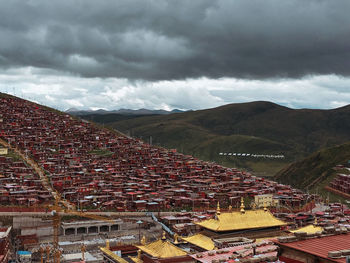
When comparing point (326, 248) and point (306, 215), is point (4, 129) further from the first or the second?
point (326, 248)

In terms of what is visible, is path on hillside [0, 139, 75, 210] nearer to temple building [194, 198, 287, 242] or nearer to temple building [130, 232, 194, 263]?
temple building [194, 198, 287, 242]

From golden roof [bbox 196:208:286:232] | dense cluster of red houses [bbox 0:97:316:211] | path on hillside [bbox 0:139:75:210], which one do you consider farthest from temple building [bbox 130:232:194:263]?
dense cluster of red houses [bbox 0:97:316:211]

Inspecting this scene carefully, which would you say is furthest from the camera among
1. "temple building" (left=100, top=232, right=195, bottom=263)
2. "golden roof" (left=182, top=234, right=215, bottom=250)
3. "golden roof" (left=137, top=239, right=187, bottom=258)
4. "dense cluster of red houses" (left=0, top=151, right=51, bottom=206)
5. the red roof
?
"dense cluster of red houses" (left=0, top=151, right=51, bottom=206)

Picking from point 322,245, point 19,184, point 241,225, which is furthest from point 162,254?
point 19,184

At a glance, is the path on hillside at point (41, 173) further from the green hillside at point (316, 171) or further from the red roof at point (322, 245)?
the green hillside at point (316, 171)

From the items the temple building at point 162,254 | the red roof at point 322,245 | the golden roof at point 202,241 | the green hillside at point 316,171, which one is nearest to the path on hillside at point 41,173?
the golden roof at point 202,241

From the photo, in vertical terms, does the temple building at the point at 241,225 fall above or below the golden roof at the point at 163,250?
above

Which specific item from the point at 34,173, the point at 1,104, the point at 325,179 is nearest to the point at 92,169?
the point at 34,173
